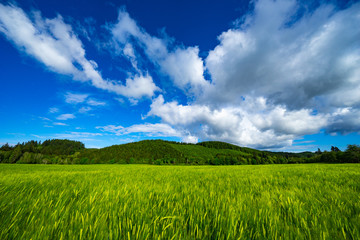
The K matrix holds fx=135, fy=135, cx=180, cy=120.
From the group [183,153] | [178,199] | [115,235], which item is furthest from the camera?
[183,153]

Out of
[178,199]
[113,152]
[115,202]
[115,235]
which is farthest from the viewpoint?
[113,152]

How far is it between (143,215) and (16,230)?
0.99 metres

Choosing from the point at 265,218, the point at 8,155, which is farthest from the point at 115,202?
the point at 8,155

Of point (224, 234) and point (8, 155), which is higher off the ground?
point (8, 155)

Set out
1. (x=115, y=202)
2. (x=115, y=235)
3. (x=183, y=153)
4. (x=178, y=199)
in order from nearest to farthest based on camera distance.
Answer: (x=115, y=235) → (x=115, y=202) → (x=178, y=199) → (x=183, y=153)

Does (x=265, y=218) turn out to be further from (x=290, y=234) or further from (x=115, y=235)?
(x=115, y=235)

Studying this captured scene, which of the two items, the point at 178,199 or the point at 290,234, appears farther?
the point at 178,199

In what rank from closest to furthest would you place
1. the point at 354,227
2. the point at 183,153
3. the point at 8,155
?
1. the point at 354,227
2. the point at 8,155
3. the point at 183,153

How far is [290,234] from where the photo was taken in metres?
1.11

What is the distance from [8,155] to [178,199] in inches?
4826

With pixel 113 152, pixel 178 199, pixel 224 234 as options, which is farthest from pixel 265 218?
pixel 113 152

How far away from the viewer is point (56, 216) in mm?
1295

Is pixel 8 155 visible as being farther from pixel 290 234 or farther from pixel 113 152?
pixel 290 234

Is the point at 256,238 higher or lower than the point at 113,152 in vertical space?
lower
